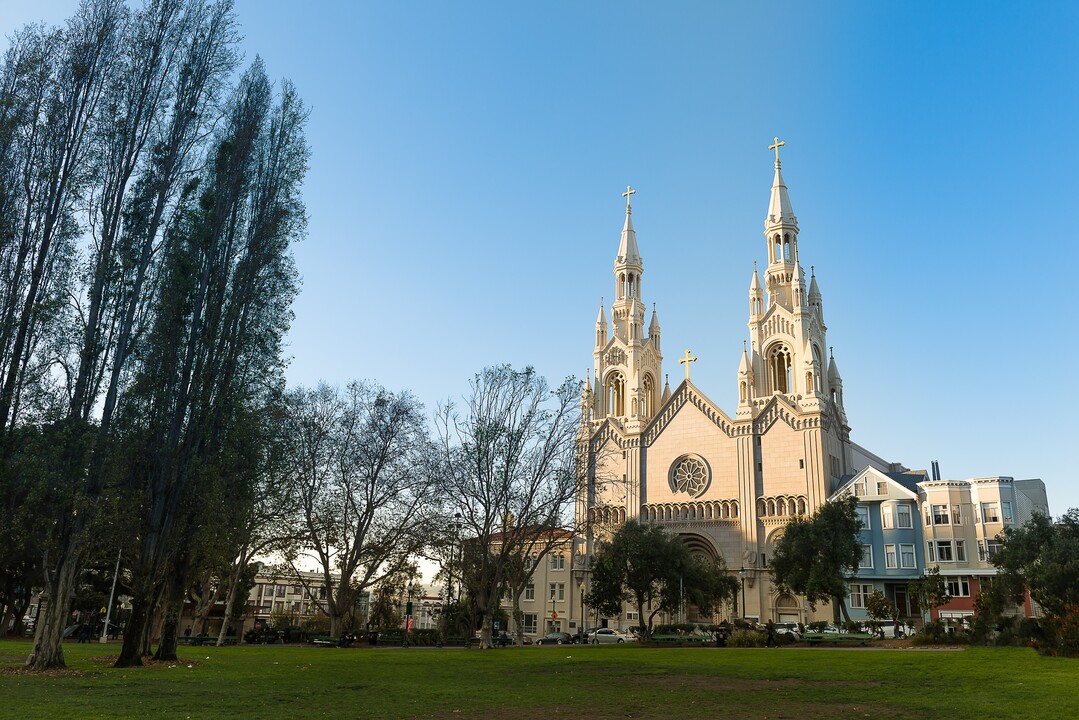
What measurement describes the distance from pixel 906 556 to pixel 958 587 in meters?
4.16

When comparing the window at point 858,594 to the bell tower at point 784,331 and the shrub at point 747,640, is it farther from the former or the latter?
the shrub at point 747,640

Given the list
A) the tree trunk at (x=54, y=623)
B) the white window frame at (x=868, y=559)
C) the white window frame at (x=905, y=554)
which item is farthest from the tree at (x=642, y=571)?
the tree trunk at (x=54, y=623)

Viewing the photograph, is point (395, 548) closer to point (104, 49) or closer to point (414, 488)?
point (414, 488)

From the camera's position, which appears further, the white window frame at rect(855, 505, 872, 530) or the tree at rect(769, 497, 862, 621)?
the white window frame at rect(855, 505, 872, 530)

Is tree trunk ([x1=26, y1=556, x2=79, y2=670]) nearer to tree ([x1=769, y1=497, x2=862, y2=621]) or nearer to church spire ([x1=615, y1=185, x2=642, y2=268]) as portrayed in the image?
tree ([x1=769, y1=497, x2=862, y2=621])

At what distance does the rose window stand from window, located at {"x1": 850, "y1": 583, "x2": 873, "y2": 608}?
16.2 metres

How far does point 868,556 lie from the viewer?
208 feet

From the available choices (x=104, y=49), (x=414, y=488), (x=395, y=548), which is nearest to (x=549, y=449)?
(x=414, y=488)

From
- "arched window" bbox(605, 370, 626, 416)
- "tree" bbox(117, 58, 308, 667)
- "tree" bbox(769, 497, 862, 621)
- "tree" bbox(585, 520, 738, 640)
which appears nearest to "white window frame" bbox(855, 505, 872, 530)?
"tree" bbox(769, 497, 862, 621)

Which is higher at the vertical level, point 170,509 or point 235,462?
point 235,462

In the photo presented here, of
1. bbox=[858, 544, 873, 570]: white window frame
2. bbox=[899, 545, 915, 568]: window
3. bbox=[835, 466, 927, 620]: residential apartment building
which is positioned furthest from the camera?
bbox=[858, 544, 873, 570]: white window frame

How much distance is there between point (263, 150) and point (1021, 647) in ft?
130

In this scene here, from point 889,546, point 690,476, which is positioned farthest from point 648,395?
point 889,546

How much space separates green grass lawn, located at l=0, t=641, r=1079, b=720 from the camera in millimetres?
14133
